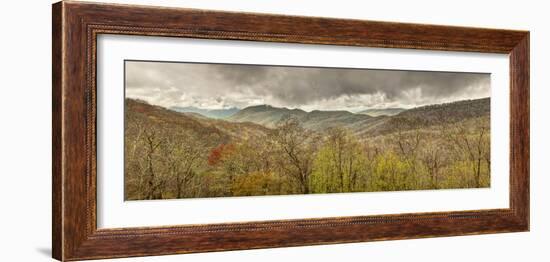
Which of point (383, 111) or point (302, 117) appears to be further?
point (383, 111)

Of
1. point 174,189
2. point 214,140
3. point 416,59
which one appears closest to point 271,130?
point 214,140

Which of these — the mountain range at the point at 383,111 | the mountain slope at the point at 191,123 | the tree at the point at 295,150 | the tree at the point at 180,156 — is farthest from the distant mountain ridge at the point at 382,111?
the tree at the point at 180,156

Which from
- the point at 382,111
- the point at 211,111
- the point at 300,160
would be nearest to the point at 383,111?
the point at 382,111

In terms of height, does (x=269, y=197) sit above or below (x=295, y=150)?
below

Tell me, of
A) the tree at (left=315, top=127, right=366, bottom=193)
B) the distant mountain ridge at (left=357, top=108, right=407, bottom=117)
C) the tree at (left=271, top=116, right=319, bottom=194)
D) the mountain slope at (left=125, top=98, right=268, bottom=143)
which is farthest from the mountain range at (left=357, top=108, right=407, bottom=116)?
the mountain slope at (left=125, top=98, right=268, bottom=143)

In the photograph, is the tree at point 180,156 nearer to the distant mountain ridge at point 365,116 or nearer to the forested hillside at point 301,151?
the forested hillside at point 301,151

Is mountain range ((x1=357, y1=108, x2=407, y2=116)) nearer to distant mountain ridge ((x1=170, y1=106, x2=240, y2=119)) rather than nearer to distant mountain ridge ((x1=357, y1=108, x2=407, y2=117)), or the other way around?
distant mountain ridge ((x1=357, y1=108, x2=407, y2=117))

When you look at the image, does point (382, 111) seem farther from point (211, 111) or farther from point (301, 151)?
point (211, 111)
